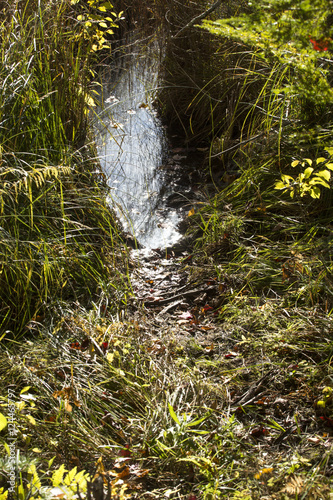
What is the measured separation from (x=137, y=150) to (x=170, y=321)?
302 cm

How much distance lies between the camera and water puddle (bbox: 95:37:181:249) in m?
4.24

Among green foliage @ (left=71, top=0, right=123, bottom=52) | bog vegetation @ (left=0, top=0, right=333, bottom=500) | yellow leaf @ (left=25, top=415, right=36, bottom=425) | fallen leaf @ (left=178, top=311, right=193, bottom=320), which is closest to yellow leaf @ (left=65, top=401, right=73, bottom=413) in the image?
bog vegetation @ (left=0, top=0, right=333, bottom=500)

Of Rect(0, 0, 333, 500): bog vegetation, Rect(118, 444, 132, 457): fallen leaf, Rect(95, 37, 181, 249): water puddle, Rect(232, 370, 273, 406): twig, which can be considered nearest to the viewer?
Rect(0, 0, 333, 500): bog vegetation

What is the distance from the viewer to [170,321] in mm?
3059

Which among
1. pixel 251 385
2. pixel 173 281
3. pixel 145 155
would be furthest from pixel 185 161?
pixel 251 385

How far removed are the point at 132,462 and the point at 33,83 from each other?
9.55 ft

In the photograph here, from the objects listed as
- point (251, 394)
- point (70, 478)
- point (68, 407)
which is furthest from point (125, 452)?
point (251, 394)

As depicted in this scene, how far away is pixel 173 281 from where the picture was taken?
351 cm

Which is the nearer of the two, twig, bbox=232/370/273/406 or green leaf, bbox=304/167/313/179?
twig, bbox=232/370/273/406

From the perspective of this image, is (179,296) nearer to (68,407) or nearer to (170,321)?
(170,321)

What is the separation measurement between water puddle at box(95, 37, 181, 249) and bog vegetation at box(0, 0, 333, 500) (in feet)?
1.48

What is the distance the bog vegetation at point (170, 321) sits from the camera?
1.88 metres

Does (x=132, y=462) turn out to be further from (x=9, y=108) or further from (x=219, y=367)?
(x=9, y=108)

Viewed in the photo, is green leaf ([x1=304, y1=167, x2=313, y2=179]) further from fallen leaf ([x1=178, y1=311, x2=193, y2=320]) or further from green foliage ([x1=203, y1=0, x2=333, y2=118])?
fallen leaf ([x1=178, y1=311, x2=193, y2=320])
